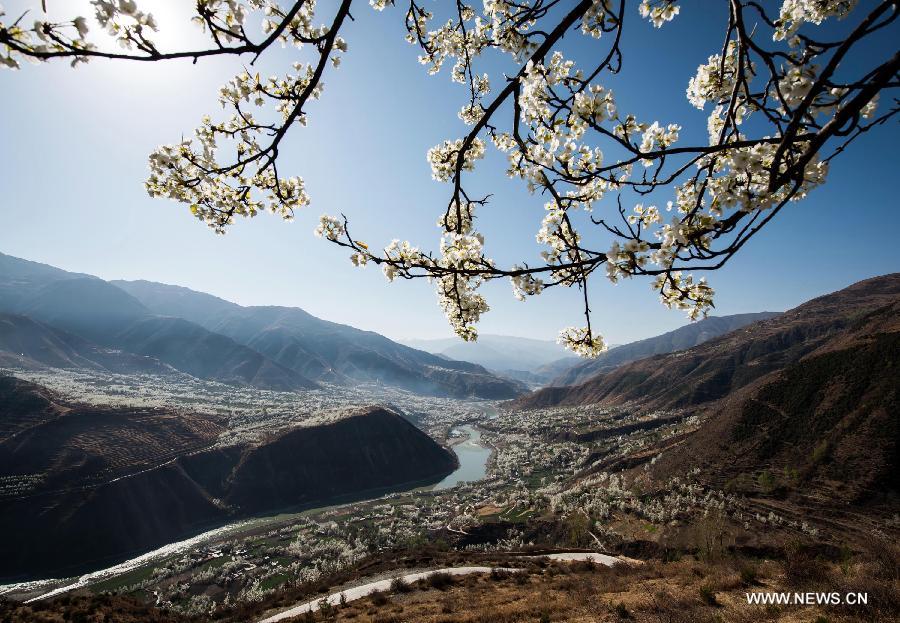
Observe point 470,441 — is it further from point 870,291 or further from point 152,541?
point 870,291

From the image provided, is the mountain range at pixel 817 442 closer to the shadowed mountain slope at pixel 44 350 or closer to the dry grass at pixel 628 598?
the dry grass at pixel 628 598

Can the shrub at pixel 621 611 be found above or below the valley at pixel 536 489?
above

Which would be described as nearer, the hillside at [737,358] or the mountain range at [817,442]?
the mountain range at [817,442]

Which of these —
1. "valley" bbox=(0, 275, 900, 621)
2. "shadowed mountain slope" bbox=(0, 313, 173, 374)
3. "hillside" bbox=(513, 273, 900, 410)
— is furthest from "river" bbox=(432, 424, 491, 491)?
"shadowed mountain slope" bbox=(0, 313, 173, 374)

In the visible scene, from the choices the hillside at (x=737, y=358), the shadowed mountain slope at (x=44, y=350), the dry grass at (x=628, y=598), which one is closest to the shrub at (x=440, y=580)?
the dry grass at (x=628, y=598)

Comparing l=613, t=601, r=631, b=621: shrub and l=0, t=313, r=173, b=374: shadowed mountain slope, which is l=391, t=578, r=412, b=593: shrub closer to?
l=613, t=601, r=631, b=621: shrub

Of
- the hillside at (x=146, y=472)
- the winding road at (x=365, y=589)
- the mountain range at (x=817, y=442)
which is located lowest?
the hillside at (x=146, y=472)

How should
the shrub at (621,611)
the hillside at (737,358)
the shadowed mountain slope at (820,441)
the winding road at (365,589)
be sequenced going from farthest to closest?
the hillside at (737,358)
the shadowed mountain slope at (820,441)
the winding road at (365,589)
the shrub at (621,611)

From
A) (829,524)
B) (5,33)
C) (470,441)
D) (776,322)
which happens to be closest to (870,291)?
(776,322)
